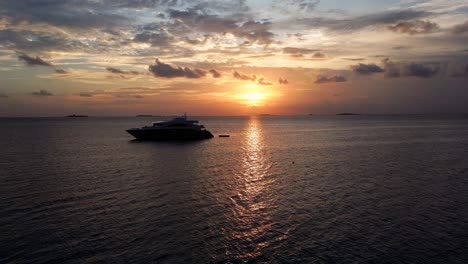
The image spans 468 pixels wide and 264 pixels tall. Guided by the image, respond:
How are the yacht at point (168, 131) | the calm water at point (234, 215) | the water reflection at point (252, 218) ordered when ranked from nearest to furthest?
1. the calm water at point (234, 215)
2. the water reflection at point (252, 218)
3. the yacht at point (168, 131)

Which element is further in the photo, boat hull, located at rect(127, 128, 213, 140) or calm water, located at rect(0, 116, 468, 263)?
boat hull, located at rect(127, 128, 213, 140)

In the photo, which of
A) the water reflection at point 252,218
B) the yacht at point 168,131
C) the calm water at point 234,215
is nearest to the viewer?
the calm water at point 234,215

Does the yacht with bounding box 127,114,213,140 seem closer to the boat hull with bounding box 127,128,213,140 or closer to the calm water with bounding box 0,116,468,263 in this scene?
the boat hull with bounding box 127,128,213,140

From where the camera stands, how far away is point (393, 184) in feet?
131

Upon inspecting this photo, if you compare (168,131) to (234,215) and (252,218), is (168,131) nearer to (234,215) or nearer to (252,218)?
(234,215)

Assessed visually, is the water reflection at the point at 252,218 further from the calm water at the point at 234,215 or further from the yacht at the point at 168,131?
the yacht at the point at 168,131

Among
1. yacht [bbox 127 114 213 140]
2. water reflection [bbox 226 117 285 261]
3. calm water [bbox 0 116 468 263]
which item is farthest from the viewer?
yacht [bbox 127 114 213 140]

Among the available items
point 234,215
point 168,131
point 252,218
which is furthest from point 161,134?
point 252,218

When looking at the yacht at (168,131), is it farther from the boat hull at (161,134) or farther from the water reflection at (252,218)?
the water reflection at (252,218)

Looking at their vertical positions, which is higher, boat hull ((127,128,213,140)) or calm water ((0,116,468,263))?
boat hull ((127,128,213,140))

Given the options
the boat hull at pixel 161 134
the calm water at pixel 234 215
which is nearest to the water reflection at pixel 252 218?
the calm water at pixel 234 215

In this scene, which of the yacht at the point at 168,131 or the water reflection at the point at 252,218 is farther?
the yacht at the point at 168,131

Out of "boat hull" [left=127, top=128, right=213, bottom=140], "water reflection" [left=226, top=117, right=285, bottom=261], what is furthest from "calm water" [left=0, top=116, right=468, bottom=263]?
"boat hull" [left=127, top=128, right=213, bottom=140]

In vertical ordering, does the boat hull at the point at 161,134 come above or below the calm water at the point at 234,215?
above
